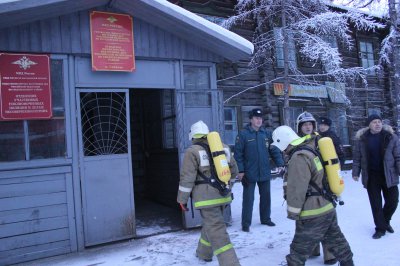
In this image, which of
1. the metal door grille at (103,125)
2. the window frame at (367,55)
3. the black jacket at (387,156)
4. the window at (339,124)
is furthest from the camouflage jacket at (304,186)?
the window frame at (367,55)

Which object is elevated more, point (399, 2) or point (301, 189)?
point (399, 2)

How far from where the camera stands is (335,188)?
3.76 meters

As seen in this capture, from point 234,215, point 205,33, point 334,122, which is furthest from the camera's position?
point 334,122

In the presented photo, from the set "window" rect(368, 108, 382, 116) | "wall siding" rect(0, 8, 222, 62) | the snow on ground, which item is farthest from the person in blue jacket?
"window" rect(368, 108, 382, 116)

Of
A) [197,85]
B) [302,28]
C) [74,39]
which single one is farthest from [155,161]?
[302,28]

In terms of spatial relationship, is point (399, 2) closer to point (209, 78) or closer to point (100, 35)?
point (209, 78)

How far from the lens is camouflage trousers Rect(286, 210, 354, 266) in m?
3.71

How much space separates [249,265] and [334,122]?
445 inches

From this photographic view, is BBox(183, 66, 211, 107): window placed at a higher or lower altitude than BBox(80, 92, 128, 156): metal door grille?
higher

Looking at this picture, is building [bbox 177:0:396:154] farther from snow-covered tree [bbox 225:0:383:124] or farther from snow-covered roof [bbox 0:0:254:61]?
snow-covered roof [bbox 0:0:254:61]

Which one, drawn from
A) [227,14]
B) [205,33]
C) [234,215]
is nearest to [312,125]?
[205,33]

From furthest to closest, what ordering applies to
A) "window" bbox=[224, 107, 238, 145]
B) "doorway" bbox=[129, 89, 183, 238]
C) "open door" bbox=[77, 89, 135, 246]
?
"window" bbox=[224, 107, 238, 145] → "doorway" bbox=[129, 89, 183, 238] → "open door" bbox=[77, 89, 135, 246]

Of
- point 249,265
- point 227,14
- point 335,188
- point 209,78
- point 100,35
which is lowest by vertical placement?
point 249,265

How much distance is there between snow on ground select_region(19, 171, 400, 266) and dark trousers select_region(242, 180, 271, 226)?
184 millimetres
